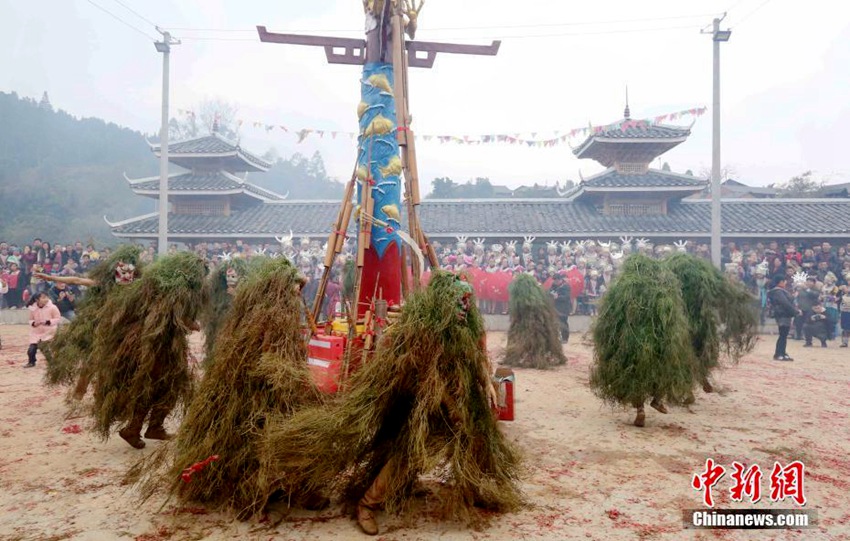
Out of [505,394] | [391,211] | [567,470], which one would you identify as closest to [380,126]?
[391,211]

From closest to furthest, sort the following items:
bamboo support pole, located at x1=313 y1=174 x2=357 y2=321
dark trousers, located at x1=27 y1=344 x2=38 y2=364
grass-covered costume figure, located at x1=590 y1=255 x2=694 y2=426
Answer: bamboo support pole, located at x1=313 y1=174 x2=357 y2=321 < grass-covered costume figure, located at x1=590 y1=255 x2=694 y2=426 < dark trousers, located at x1=27 y1=344 x2=38 y2=364

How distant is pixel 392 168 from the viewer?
20.1 feet

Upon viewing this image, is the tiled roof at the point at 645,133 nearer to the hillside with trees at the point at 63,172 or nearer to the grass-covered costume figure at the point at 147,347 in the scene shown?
the grass-covered costume figure at the point at 147,347

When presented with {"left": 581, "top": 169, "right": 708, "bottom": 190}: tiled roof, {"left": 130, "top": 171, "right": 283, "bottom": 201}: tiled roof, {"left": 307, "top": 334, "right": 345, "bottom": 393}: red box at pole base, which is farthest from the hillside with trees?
{"left": 307, "top": 334, "right": 345, "bottom": 393}: red box at pole base

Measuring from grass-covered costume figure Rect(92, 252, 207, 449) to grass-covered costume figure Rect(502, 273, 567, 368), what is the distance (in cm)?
662

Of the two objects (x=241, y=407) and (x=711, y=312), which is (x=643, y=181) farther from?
(x=241, y=407)

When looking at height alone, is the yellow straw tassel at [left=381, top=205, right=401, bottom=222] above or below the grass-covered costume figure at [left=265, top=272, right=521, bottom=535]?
above

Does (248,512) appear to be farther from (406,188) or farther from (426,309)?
(406,188)

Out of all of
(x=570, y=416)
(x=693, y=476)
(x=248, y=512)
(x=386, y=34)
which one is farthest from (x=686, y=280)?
(x=248, y=512)

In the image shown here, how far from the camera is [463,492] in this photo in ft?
12.7

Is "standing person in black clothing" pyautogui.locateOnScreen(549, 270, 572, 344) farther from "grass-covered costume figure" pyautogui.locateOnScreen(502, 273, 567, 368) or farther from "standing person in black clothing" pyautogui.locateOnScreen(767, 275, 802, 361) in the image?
"standing person in black clothing" pyautogui.locateOnScreen(767, 275, 802, 361)

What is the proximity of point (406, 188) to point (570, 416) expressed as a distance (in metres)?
3.65

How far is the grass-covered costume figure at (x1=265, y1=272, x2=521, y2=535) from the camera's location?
3.70 meters

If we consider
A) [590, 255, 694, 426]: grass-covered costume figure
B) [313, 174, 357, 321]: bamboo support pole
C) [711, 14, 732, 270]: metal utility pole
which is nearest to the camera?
[313, 174, 357, 321]: bamboo support pole
